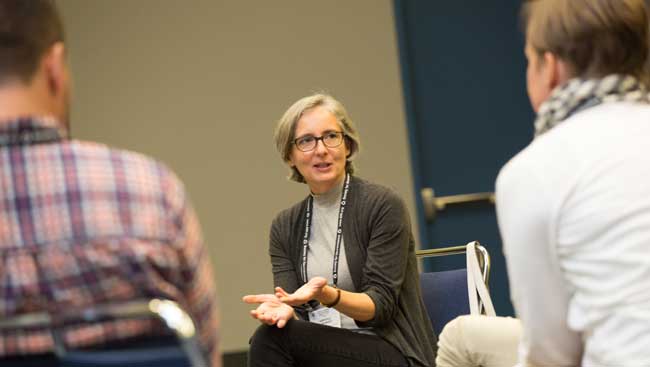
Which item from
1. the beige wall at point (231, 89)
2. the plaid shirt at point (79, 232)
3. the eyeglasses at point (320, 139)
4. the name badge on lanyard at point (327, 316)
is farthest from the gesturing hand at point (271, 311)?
the beige wall at point (231, 89)

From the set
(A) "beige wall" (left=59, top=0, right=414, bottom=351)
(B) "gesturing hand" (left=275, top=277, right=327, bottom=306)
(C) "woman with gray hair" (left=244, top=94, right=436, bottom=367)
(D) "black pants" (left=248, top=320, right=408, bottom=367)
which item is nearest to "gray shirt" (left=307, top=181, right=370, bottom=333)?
(C) "woman with gray hair" (left=244, top=94, right=436, bottom=367)

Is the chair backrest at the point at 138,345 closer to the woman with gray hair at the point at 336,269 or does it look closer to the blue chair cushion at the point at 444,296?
the woman with gray hair at the point at 336,269

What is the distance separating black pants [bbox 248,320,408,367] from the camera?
8.61ft

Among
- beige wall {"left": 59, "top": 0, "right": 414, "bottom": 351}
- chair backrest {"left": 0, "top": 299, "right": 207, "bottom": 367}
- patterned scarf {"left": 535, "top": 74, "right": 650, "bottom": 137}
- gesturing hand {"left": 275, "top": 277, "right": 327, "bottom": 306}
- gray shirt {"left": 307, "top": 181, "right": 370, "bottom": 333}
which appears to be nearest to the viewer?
chair backrest {"left": 0, "top": 299, "right": 207, "bottom": 367}

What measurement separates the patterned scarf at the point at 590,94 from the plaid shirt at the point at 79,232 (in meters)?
0.64

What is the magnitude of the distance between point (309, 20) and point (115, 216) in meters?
3.73

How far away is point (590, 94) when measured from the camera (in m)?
1.47

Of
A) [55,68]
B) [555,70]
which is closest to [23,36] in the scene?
[55,68]

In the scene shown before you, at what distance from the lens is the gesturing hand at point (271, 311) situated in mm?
2584

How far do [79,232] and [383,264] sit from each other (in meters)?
1.58

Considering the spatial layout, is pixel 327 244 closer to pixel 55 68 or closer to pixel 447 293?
pixel 447 293

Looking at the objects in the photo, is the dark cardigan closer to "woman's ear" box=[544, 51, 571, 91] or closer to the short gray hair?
the short gray hair

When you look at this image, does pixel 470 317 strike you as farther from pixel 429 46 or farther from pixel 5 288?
pixel 429 46

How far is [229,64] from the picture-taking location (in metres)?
4.93
